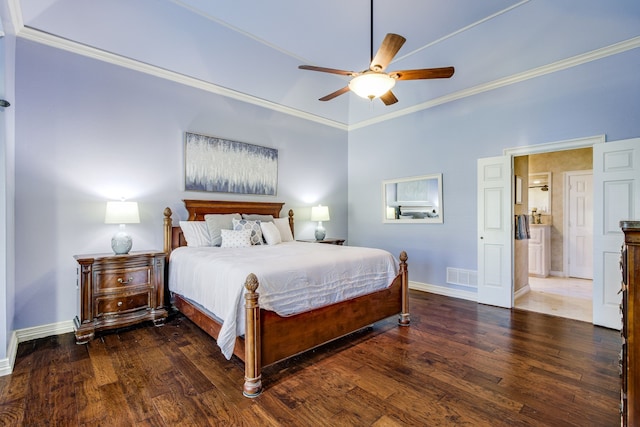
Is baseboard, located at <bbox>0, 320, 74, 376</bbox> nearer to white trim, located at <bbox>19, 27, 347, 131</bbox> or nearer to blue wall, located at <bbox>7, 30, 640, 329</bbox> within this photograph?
blue wall, located at <bbox>7, 30, 640, 329</bbox>

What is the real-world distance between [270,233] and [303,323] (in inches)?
75.6

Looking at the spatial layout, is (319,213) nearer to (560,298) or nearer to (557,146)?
(557,146)

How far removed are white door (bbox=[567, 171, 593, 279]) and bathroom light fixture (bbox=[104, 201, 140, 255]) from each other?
757 cm

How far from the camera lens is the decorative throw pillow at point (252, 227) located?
392 cm

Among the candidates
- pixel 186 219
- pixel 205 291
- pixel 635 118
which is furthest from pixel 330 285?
pixel 635 118

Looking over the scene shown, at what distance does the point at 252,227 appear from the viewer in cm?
400

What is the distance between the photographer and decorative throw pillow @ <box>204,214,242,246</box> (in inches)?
151

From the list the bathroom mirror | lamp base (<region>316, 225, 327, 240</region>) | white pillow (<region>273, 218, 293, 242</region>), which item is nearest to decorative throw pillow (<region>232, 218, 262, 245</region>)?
white pillow (<region>273, 218, 293, 242</region>)

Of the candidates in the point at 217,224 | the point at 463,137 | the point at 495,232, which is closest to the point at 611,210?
the point at 495,232

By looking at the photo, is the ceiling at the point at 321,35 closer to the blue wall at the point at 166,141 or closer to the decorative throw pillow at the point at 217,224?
the blue wall at the point at 166,141

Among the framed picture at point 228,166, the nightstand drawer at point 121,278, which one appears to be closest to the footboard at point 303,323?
the nightstand drawer at point 121,278

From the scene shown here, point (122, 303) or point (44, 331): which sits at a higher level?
point (122, 303)

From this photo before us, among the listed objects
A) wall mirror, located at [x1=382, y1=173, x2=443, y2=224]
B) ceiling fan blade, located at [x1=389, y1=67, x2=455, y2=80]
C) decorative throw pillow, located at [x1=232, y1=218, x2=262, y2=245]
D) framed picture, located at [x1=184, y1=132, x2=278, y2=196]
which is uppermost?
Result: ceiling fan blade, located at [x1=389, y1=67, x2=455, y2=80]

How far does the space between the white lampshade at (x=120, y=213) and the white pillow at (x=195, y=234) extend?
2.10 feet
